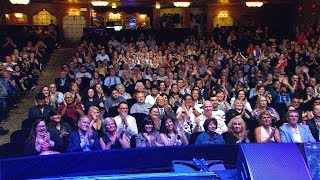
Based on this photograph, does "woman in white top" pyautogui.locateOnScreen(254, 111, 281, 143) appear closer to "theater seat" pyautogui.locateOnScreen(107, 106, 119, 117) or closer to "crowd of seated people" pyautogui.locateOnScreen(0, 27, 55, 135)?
"theater seat" pyautogui.locateOnScreen(107, 106, 119, 117)

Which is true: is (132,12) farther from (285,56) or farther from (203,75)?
(203,75)

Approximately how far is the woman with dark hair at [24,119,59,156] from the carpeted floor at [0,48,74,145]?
2582mm

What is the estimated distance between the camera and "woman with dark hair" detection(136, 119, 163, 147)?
5531 millimetres

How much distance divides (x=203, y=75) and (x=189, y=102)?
12.1 feet

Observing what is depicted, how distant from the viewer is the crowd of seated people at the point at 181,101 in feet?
18.6

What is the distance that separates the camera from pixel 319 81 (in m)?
10.3

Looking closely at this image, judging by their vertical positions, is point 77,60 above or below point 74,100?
above

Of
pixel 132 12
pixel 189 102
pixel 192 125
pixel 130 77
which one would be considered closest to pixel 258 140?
pixel 192 125

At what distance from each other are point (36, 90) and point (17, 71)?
2.88 feet

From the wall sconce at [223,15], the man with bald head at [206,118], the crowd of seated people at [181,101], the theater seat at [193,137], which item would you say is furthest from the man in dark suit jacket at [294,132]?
the wall sconce at [223,15]

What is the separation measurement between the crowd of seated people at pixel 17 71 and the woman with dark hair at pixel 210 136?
10.3 ft

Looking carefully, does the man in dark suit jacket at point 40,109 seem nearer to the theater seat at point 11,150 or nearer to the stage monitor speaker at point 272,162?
the theater seat at point 11,150

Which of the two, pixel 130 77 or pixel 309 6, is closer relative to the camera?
pixel 130 77

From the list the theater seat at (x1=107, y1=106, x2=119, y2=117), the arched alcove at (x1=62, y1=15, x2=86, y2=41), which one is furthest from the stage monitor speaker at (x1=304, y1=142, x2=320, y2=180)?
the arched alcove at (x1=62, y1=15, x2=86, y2=41)
